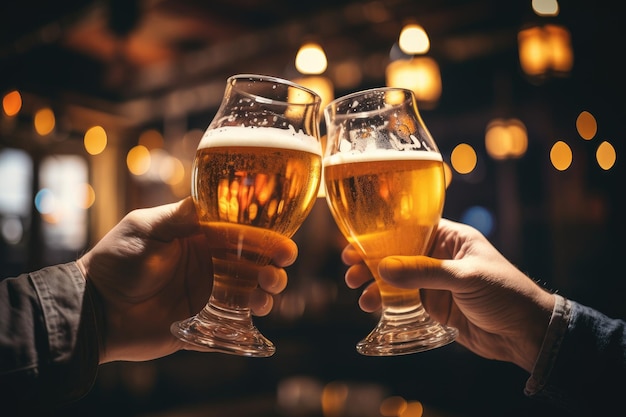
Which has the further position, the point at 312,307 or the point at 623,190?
the point at 623,190

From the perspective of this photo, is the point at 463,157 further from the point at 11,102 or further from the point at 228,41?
the point at 11,102

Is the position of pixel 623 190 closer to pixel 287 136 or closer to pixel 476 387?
pixel 476 387

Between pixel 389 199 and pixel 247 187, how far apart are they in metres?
0.31

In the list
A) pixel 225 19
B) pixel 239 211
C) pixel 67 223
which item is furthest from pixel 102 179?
pixel 239 211

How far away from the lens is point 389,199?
1121 mm

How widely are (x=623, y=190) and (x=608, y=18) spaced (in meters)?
3.08

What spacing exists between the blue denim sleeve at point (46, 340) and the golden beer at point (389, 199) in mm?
696

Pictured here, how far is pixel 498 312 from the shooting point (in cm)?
129

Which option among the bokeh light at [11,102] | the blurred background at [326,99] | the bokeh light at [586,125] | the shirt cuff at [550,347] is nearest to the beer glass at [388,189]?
the shirt cuff at [550,347]

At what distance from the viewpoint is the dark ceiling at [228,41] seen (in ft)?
17.0

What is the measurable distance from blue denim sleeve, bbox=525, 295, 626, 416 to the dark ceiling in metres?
3.62

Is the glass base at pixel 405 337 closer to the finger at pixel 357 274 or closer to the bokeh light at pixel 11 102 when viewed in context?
the finger at pixel 357 274

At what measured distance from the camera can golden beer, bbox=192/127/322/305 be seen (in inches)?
41.5

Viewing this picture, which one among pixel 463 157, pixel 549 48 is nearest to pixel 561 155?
pixel 463 157
